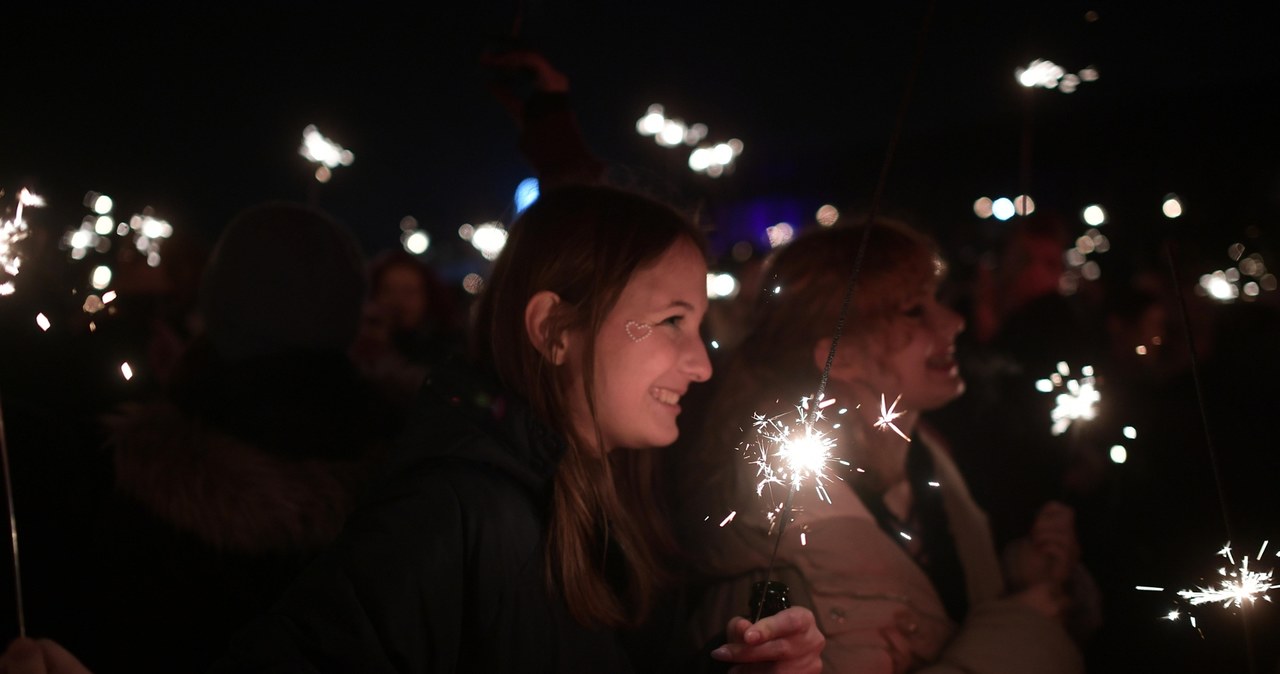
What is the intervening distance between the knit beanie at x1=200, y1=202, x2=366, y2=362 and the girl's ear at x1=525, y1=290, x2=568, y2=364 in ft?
3.14

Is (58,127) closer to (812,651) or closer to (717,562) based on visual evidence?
(717,562)

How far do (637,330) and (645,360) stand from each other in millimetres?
79

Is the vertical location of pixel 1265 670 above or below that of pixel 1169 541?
below

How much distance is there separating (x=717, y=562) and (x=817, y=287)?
0.92 metres

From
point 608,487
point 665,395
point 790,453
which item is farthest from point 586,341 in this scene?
point 790,453

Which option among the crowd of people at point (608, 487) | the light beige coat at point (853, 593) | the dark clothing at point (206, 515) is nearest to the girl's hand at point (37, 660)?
the crowd of people at point (608, 487)

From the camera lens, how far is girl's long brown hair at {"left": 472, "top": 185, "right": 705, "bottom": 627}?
1.74 m

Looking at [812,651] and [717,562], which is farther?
[717,562]

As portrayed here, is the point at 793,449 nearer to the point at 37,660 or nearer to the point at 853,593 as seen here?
the point at 853,593

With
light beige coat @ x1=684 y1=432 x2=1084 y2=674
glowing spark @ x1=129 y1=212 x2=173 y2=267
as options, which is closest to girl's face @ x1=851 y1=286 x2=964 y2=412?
light beige coat @ x1=684 y1=432 x2=1084 y2=674

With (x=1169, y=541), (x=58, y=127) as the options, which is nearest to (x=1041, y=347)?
(x=1169, y=541)

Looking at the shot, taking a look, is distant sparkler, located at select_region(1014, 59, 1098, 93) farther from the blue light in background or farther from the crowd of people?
the blue light in background

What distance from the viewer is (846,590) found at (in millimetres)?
1813

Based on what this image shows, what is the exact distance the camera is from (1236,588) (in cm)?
154
